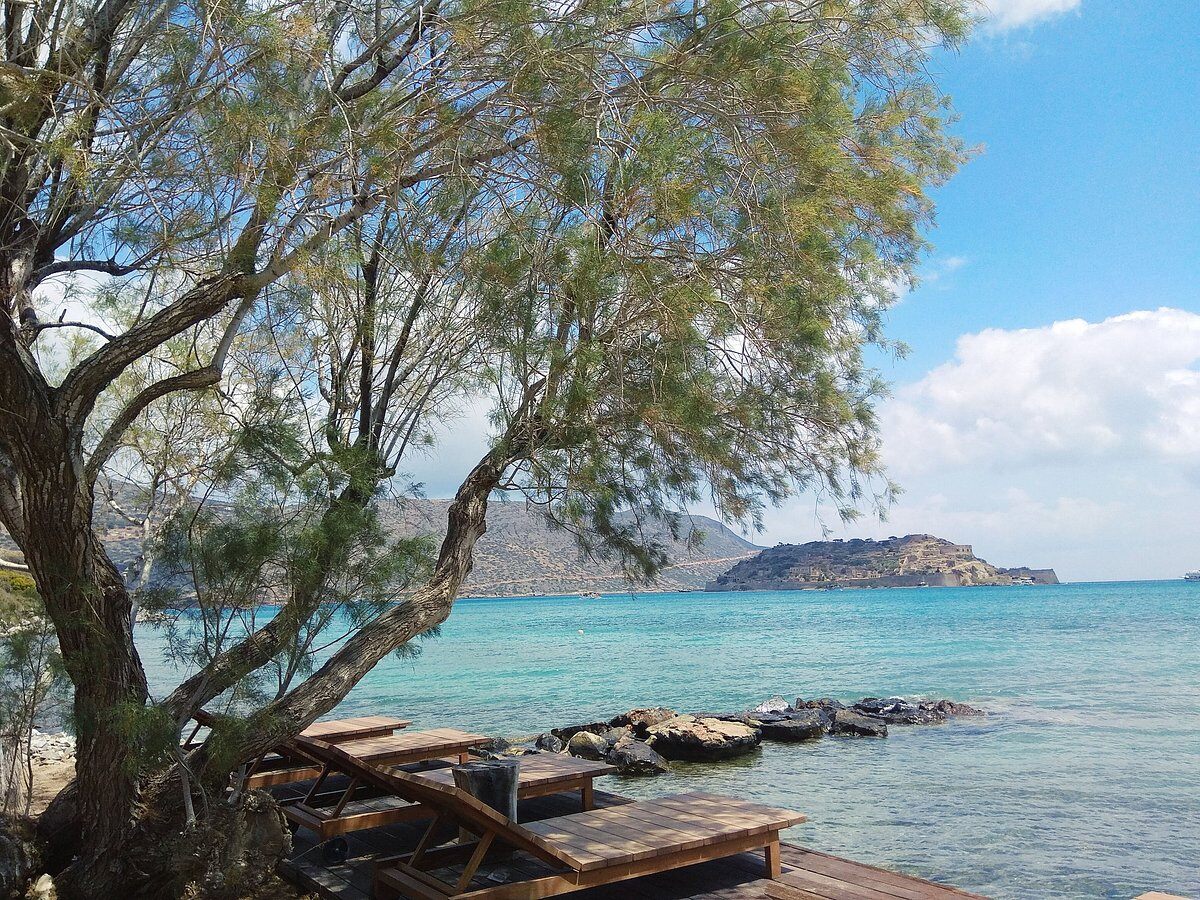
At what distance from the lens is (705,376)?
5293mm

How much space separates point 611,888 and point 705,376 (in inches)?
116

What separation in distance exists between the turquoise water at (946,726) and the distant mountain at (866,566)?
4144 centimetres

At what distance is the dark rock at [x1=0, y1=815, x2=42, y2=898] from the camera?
529 centimetres

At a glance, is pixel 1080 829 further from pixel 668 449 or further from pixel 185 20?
pixel 185 20

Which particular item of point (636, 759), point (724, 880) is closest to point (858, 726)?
point (636, 759)

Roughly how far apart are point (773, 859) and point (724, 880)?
32 centimetres

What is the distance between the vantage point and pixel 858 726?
50.6 ft

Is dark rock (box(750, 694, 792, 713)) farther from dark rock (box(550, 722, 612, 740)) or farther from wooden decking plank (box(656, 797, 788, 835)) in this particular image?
wooden decking plank (box(656, 797, 788, 835))

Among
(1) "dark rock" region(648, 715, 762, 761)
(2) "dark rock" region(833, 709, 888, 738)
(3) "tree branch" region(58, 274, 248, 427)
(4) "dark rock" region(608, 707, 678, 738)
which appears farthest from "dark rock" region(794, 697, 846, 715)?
(3) "tree branch" region(58, 274, 248, 427)

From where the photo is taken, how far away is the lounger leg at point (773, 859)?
5.51 meters

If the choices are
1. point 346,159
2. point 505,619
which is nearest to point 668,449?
point 346,159

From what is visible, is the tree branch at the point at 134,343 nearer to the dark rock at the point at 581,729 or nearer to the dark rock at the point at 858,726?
the dark rock at the point at 581,729

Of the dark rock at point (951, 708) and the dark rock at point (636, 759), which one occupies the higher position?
the dark rock at point (636, 759)

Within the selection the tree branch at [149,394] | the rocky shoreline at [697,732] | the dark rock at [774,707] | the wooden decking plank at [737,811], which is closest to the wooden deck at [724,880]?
the wooden decking plank at [737,811]
